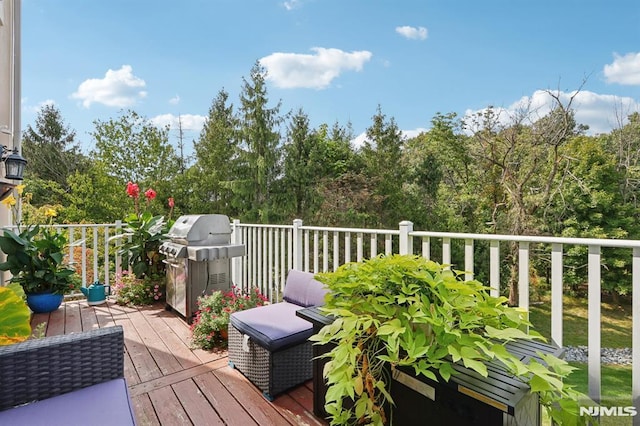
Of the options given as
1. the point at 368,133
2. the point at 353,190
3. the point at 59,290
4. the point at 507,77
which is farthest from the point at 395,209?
the point at 59,290

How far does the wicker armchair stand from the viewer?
49.8 inches

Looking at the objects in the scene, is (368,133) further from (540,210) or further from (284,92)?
(540,210)

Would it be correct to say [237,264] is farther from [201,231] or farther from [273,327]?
[273,327]

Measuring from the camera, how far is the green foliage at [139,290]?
4211 millimetres

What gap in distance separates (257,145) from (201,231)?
1033 cm

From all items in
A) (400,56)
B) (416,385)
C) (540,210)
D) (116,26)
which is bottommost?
(416,385)

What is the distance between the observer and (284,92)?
1368 cm

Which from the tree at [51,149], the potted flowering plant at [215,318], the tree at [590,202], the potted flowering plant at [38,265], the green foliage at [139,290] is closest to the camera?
the potted flowering plant at [215,318]

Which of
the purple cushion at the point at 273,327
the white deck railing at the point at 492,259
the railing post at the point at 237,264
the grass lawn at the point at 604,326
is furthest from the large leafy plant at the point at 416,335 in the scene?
the grass lawn at the point at 604,326

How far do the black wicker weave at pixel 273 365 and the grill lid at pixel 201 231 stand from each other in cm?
145

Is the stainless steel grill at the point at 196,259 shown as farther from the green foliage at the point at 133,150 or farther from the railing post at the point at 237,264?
the green foliage at the point at 133,150

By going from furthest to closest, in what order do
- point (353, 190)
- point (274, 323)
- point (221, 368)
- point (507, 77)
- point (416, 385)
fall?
point (353, 190) < point (507, 77) < point (221, 368) < point (274, 323) < point (416, 385)

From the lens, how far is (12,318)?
59.5 inches

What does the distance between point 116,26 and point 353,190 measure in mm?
9218
